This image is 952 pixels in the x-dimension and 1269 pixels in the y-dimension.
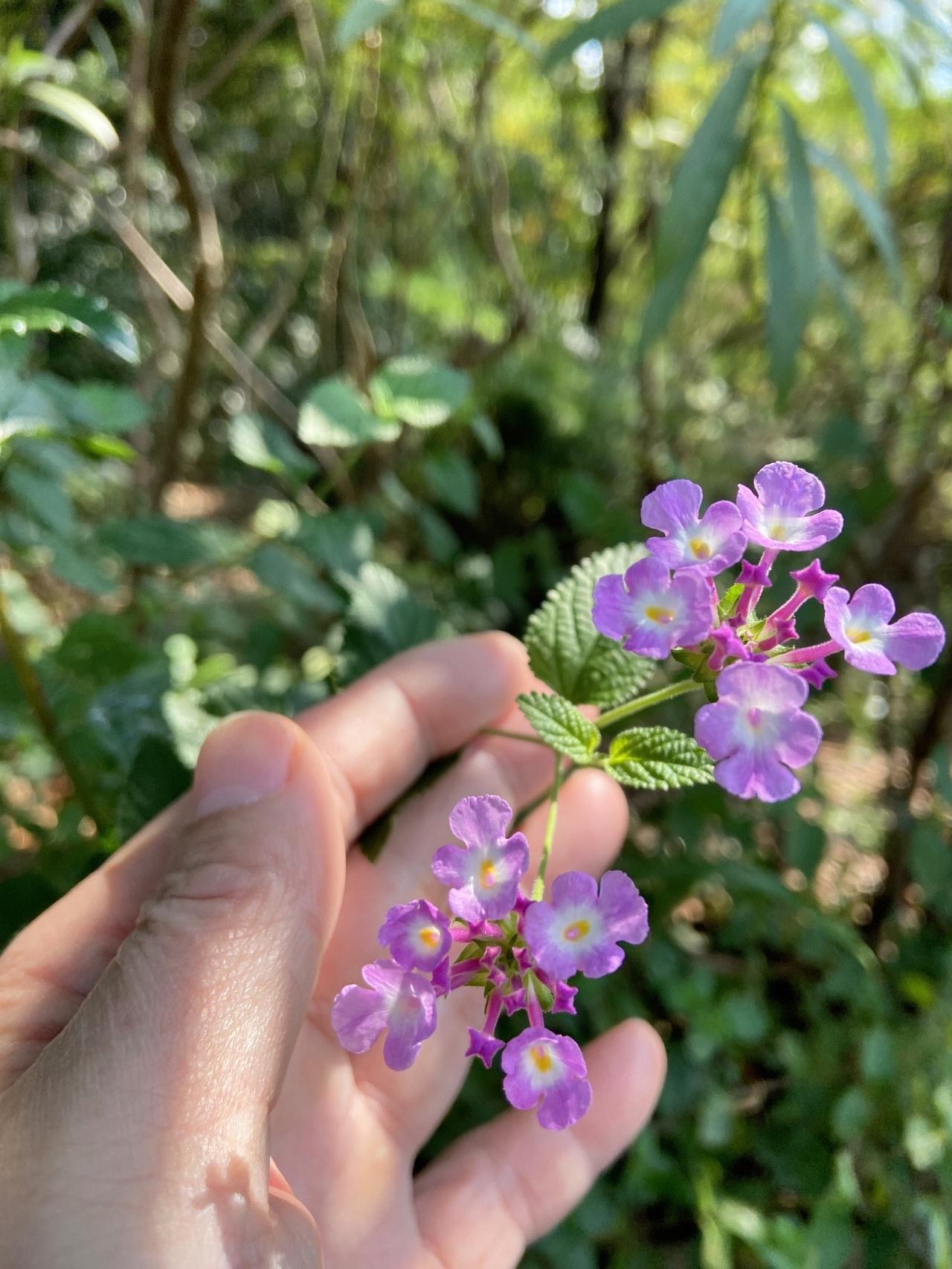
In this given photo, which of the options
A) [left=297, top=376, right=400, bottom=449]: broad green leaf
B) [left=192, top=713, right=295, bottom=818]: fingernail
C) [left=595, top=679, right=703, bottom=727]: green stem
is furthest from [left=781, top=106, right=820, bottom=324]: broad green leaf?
[left=192, top=713, right=295, bottom=818]: fingernail

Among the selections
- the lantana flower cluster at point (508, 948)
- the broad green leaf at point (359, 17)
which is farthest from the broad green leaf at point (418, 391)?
the lantana flower cluster at point (508, 948)

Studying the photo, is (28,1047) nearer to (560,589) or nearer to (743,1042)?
(560,589)

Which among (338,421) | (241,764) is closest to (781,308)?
(338,421)

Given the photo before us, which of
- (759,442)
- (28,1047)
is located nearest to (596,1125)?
(28,1047)

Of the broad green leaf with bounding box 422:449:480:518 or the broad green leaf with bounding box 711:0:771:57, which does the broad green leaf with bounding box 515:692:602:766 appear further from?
the broad green leaf with bounding box 422:449:480:518

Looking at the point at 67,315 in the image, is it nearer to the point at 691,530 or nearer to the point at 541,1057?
the point at 691,530

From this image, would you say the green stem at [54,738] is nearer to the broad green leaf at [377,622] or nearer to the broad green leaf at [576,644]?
the broad green leaf at [377,622]

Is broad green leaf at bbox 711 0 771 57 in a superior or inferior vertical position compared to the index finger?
superior
